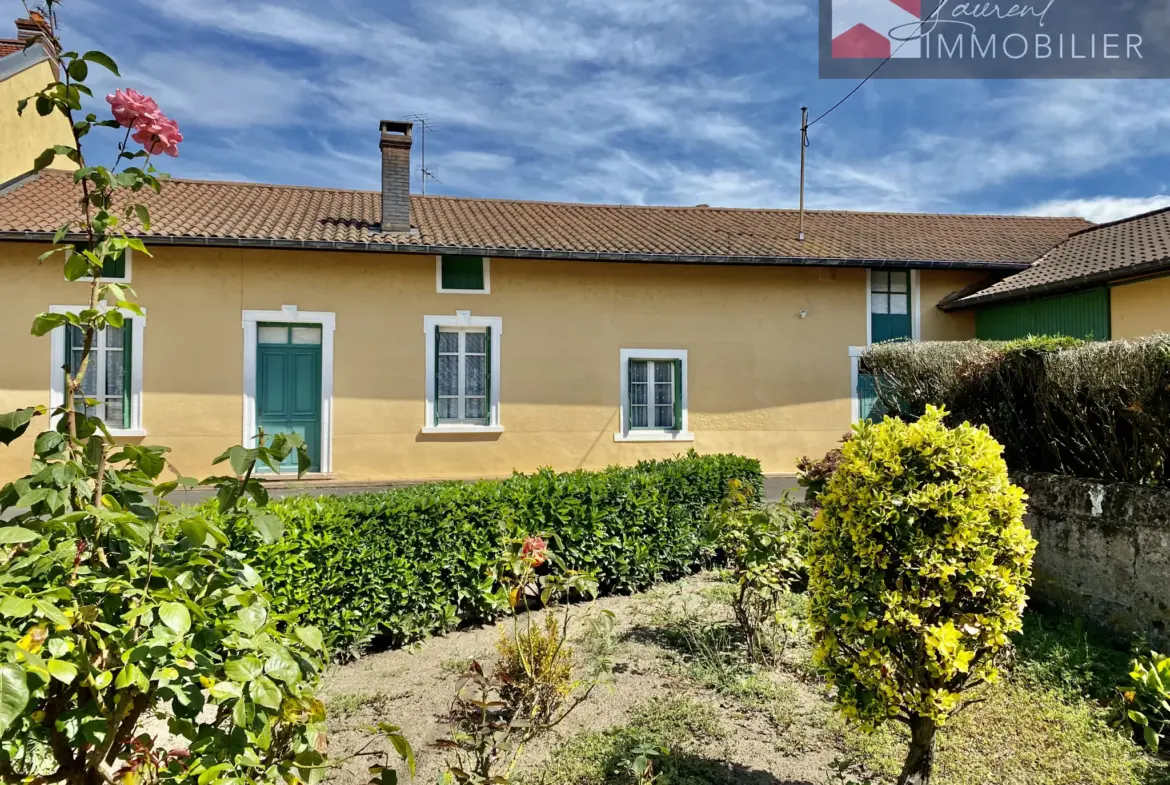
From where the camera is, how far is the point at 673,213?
47.2 ft

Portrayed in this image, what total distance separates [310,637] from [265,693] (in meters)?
0.21

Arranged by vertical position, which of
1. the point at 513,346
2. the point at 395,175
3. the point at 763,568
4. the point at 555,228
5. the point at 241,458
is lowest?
the point at 763,568

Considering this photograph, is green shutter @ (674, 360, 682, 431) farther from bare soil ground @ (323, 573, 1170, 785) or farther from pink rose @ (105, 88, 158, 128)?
pink rose @ (105, 88, 158, 128)

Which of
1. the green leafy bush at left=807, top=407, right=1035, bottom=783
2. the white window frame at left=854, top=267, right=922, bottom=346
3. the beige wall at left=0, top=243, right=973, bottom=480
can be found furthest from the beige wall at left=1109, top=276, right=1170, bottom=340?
the green leafy bush at left=807, top=407, right=1035, bottom=783

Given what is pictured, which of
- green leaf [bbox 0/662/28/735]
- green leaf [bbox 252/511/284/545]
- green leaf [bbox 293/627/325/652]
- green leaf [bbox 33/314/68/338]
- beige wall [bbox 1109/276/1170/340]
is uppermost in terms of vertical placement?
Result: beige wall [bbox 1109/276/1170/340]

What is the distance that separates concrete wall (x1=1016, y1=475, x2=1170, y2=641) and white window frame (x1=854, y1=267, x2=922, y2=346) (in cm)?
720

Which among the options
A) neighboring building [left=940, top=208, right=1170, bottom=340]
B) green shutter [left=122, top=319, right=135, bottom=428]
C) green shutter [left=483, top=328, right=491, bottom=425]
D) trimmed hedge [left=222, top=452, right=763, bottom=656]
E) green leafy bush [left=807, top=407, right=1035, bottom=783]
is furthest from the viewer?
green shutter [left=483, top=328, right=491, bottom=425]

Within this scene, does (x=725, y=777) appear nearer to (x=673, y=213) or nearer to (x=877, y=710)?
(x=877, y=710)

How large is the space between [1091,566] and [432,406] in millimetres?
8749

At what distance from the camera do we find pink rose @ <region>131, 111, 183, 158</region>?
1957 mm

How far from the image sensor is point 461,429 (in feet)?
35.4

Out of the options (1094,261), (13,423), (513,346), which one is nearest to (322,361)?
(513,346)

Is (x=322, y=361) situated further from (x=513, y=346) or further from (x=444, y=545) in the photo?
(x=444, y=545)

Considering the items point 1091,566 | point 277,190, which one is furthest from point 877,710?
point 277,190
